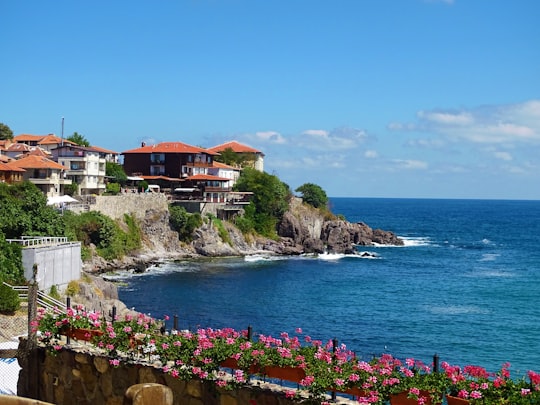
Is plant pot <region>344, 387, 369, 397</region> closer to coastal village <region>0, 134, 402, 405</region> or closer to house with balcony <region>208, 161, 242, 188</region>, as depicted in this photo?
coastal village <region>0, 134, 402, 405</region>

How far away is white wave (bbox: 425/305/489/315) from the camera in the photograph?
46.8 m

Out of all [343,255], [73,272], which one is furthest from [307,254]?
[73,272]

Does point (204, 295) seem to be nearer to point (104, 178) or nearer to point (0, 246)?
point (0, 246)

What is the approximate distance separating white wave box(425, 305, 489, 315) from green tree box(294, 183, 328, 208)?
152 feet

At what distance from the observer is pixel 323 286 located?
57062mm

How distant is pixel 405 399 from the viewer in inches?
342

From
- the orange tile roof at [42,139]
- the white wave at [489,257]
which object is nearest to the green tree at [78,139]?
the orange tile roof at [42,139]

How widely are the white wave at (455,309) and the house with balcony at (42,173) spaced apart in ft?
129

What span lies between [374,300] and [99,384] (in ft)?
135

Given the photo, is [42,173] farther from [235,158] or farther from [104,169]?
[235,158]

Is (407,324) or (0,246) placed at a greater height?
(0,246)

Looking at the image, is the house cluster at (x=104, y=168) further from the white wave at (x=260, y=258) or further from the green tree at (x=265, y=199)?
the white wave at (x=260, y=258)

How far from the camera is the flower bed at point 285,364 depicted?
8.42 m

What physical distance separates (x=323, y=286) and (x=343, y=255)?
81.7 ft
